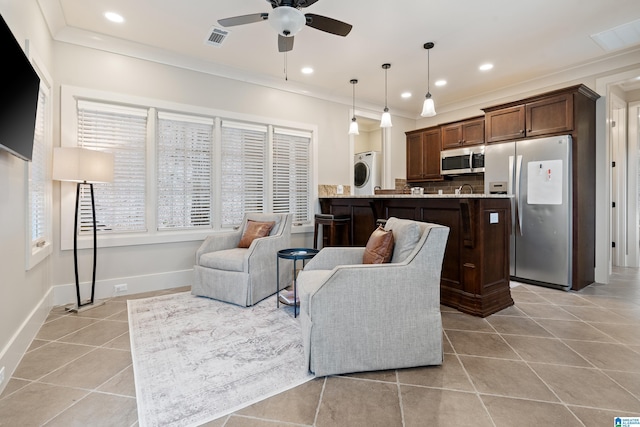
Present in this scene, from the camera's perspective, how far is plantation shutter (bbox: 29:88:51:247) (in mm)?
2516

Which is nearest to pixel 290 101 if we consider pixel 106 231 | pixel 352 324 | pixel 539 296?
pixel 106 231

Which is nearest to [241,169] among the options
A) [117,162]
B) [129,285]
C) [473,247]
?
[117,162]

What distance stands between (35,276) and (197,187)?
1.78m

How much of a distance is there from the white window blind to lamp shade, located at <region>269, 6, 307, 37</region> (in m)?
2.10

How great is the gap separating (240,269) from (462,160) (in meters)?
4.01

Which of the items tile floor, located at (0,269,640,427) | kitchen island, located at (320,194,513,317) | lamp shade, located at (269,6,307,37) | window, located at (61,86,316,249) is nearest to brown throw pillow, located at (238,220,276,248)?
window, located at (61,86,316,249)

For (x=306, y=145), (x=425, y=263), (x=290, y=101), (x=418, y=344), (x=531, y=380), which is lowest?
(x=531, y=380)

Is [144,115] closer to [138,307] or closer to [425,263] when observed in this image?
[138,307]

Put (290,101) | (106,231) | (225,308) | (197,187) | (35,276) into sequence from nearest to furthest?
(35,276), (225,308), (106,231), (197,187), (290,101)

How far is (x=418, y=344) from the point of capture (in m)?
1.90

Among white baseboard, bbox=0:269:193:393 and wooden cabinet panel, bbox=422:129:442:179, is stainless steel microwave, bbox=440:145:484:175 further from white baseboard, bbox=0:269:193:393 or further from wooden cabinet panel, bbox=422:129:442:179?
white baseboard, bbox=0:269:193:393

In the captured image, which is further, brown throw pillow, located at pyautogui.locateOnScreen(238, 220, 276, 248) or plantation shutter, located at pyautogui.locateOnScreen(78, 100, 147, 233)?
brown throw pillow, located at pyautogui.locateOnScreen(238, 220, 276, 248)

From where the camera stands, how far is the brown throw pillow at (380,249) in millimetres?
2174

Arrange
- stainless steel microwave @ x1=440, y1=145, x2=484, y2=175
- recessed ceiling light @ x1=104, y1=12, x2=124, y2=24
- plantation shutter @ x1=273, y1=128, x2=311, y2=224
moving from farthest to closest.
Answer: stainless steel microwave @ x1=440, y1=145, x2=484, y2=175, plantation shutter @ x1=273, y1=128, x2=311, y2=224, recessed ceiling light @ x1=104, y1=12, x2=124, y2=24
